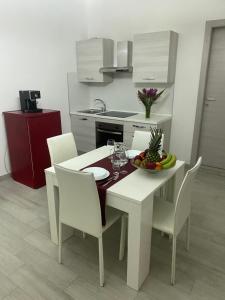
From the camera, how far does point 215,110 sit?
349 centimetres

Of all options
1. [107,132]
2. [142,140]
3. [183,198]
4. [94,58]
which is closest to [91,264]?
[183,198]

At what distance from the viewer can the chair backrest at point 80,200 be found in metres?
1.50

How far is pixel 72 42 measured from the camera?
160 inches

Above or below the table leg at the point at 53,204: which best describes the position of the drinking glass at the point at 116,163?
above

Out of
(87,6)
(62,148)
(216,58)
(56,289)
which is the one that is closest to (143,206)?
(56,289)

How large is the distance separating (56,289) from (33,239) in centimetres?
65

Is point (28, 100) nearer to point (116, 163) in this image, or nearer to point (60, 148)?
point (60, 148)

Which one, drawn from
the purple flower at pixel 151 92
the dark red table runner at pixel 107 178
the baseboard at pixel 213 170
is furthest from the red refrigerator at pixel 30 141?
the baseboard at pixel 213 170

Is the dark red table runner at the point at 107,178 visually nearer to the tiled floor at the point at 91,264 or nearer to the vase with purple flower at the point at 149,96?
the tiled floor at the point at 91,264

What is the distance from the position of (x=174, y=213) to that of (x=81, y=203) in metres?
0.68

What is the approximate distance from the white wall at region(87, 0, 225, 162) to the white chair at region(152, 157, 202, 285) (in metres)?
2.04

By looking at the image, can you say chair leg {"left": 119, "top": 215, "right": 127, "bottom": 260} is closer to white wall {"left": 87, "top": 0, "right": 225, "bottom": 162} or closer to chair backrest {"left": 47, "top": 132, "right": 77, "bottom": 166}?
chair backrest {"left": 47, "top": 132, "right": 77, "bottom": 166}

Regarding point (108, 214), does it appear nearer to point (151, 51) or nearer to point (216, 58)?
point (151, 51)

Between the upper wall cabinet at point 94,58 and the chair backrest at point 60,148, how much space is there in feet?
6.43
